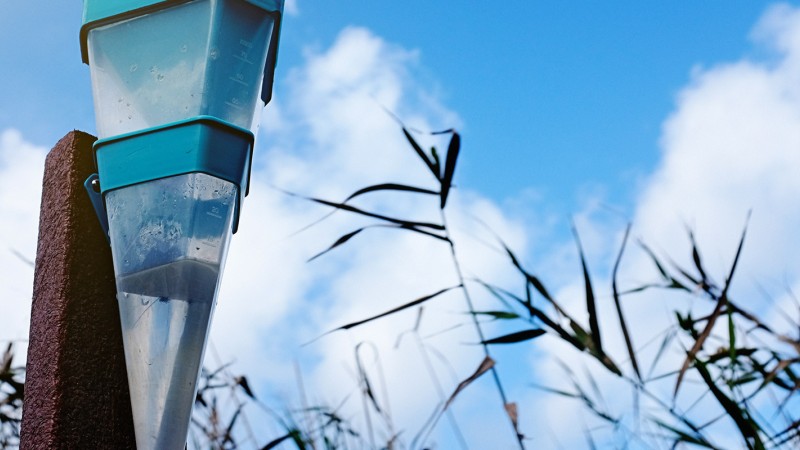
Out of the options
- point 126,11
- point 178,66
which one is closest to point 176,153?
point 178,66

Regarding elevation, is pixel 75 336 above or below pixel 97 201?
below

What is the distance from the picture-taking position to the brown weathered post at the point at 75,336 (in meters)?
1.33

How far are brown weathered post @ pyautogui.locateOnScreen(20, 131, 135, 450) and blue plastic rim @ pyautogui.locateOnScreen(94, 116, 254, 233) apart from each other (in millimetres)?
124

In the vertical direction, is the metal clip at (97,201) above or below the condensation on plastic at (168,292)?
above

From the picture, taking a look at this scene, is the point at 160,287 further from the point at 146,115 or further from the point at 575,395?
the point at 575,395

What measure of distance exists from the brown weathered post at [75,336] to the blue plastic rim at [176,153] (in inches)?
4.9

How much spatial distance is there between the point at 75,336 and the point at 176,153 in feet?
1.24

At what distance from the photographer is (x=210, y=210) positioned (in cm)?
130

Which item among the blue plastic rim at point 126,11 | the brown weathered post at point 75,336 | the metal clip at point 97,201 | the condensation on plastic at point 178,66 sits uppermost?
the blue plastic rim at point 126,11

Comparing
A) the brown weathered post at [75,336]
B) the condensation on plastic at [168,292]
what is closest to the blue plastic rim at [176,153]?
the condensation on plastic at [168,292]

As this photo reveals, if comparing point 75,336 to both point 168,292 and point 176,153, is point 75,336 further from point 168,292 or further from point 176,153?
point 176,153

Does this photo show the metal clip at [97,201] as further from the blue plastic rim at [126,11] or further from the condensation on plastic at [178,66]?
the blue plastic rim at [126,11]

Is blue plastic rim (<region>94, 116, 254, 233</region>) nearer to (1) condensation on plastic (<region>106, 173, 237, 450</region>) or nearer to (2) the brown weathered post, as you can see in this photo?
(1) condensation on plastic (<region>106, 173, 237, 450</region>)

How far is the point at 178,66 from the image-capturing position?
52.5 inches
